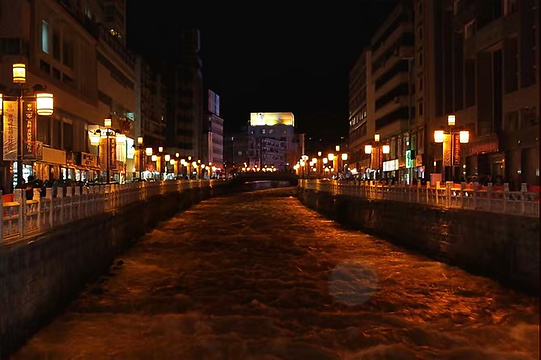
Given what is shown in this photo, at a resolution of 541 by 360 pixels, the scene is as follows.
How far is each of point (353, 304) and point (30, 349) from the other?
7.84m

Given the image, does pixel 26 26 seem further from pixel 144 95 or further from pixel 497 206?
pixel 144 95

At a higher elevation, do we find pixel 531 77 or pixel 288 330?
pixel 531 77

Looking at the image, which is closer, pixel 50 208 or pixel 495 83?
pixel 50 208

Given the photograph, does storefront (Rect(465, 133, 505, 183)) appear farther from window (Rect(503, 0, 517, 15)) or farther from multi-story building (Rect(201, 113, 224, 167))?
multi-story building (Rect(201, 113, 224, 167))

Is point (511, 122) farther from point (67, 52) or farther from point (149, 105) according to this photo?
point (149, 105)

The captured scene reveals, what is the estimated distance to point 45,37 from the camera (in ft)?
155

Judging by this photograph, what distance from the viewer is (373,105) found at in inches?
3287

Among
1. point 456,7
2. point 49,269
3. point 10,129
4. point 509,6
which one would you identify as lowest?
point 49,269

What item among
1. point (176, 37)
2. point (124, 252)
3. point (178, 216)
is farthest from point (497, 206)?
point (176, 37)

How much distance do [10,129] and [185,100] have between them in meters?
106

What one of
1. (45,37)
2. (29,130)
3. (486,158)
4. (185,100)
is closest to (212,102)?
(185,100)

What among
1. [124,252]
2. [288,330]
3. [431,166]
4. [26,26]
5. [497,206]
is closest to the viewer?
[288,330]

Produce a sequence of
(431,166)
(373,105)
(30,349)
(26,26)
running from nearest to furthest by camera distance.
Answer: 1. (30,349)
2. (26,26)
3. (431,166)
4. (373,105)

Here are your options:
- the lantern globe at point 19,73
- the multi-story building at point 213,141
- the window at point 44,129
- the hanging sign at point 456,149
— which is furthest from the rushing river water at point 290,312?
the multi-story building at point 213,141
